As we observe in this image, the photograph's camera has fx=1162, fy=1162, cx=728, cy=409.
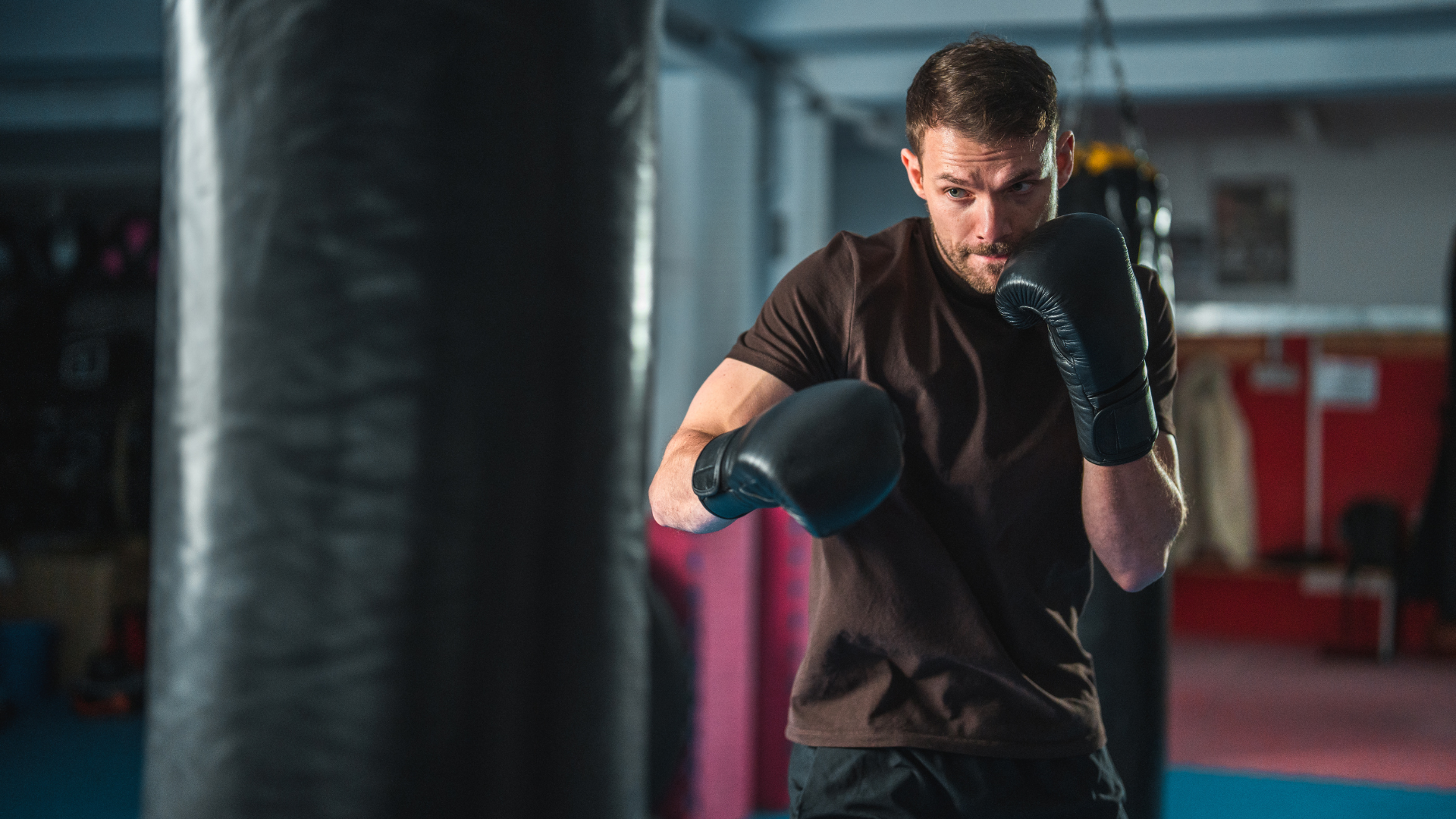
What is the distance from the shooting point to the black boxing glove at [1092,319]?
4.00ft

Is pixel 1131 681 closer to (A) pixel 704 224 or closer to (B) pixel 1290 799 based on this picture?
(B) pixel 1290 799

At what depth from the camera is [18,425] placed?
6980 millimetres

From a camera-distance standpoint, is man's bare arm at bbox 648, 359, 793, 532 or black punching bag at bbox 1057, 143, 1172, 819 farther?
black punching bag at bbox 1057, 143, 1172, 819

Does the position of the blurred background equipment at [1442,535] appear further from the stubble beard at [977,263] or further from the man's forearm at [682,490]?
the man's forearm at [682,490]

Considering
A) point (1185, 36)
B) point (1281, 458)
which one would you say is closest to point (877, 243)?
point (1185, 36)

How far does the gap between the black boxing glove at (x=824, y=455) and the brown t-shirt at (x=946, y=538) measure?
0.26 meters

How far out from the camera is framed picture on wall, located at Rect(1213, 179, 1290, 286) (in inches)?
295

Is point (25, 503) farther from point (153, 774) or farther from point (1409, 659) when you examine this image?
point (1409, 659)

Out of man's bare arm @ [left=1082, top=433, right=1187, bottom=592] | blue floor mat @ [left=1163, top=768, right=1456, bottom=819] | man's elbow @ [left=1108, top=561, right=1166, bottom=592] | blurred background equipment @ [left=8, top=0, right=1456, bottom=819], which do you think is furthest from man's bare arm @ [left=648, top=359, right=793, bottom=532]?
blue floor mat @ [left=1163, top=768, right=1456, bottom=819]

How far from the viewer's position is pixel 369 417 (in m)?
1.00

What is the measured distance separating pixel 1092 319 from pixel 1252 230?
23.2 ft

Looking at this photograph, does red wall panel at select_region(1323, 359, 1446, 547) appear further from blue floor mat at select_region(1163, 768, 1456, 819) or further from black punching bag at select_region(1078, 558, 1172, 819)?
black punching bag at select_region(1078, 558, 1172, 819)

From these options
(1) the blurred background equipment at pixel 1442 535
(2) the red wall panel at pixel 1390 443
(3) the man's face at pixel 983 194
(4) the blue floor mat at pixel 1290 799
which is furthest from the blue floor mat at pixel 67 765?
(2) the red wall panel at pixel 1390 443

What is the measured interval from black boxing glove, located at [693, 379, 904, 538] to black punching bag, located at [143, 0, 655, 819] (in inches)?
7.2
